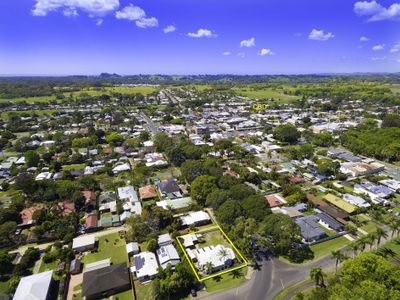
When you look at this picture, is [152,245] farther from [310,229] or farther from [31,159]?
[31,159]

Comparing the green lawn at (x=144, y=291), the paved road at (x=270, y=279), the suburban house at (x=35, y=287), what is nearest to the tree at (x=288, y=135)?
the paved road at (x=270, y=279)

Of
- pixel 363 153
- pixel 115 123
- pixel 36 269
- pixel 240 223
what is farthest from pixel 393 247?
pixel 115 123

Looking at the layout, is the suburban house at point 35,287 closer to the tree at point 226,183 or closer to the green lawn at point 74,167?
the tree at point 226,183

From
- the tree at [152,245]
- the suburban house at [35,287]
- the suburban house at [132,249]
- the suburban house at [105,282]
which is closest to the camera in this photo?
the suburban house at [35,287]

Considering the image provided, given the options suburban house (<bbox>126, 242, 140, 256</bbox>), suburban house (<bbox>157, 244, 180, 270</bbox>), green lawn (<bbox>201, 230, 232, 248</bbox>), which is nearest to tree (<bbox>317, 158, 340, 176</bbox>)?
green lawn (<bbox>201, 230, 232, 248</bbox>)

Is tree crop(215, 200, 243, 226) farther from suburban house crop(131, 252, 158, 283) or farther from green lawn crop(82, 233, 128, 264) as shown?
green lawn crop(82, 233, 128, 264)

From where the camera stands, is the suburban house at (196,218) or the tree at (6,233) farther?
the suburban house at (196,218)
